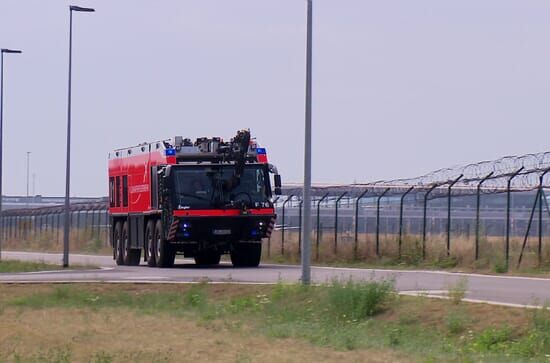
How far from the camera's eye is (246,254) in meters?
39.2

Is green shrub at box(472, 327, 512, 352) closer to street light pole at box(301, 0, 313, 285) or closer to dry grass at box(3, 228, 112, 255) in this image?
street light pole at box(301, 0, 313, 285)

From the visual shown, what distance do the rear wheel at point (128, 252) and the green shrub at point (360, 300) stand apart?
68.5ft

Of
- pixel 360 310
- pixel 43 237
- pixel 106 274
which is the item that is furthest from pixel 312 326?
pixel 43 237

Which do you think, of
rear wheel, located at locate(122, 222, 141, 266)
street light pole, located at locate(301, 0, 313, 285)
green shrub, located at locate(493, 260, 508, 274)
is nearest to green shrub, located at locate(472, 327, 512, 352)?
street light pole, located at locate(301, 0, 313, 285)

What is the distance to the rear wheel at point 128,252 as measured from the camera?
42938 mm

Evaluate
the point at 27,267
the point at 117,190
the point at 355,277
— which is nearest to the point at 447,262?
the point at 355,277

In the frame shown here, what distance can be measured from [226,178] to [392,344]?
18.6 meters

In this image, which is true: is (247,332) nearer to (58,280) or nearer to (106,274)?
(58,280)

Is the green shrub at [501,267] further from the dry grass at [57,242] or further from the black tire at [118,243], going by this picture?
the dry grass at [57,242]

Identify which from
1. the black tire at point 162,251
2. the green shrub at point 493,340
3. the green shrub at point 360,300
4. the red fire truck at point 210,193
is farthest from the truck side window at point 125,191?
the green shrub at point 493,340

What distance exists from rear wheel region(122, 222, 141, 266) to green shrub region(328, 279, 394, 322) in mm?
20893

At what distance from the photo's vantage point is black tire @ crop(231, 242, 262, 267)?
3878cm

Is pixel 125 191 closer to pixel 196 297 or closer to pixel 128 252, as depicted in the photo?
pixel 128 252

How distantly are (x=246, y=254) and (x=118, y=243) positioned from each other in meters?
6.96
